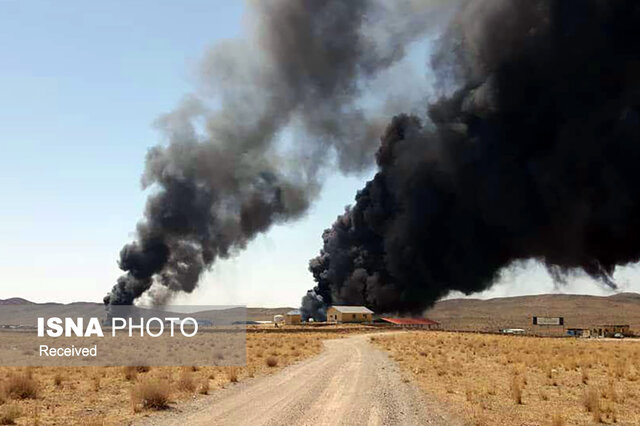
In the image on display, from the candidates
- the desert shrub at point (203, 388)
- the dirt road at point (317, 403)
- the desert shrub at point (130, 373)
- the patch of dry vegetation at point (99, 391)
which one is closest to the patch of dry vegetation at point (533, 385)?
the dirt road at point (317, 403)

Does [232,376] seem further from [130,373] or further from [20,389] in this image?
[20,389]

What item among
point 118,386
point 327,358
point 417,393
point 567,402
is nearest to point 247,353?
point 327,358

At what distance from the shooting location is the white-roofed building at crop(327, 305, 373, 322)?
111812 mm

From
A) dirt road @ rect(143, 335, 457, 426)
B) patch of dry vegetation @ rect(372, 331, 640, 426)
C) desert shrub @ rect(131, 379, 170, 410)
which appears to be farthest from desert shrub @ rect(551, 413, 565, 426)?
desert shrub @ rect(131, 379, 170, 410)

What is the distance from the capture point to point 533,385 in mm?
26062

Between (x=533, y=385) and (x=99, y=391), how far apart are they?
17924 mm

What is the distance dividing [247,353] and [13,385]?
73.9ft

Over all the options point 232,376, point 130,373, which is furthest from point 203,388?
point 130,373

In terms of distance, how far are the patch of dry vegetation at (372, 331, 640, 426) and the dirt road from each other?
1388 millimetres

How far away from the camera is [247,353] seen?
42.3 metres

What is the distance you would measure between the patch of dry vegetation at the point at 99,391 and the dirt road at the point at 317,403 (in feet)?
3.83

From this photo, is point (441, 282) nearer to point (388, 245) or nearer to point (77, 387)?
point (388, 245)

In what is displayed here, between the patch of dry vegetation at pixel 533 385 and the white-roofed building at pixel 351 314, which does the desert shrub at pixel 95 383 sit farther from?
the white-roofed building at pixel 351 314

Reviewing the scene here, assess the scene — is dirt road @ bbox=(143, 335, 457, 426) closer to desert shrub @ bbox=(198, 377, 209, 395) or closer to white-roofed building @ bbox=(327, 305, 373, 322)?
desert shrub @ bbox=(198, 377, 209, 395)
